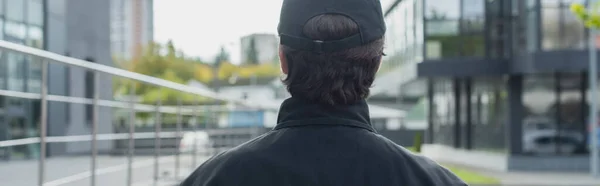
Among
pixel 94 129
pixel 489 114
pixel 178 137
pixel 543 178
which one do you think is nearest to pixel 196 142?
pixel 178 137

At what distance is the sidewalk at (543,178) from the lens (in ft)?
66.2

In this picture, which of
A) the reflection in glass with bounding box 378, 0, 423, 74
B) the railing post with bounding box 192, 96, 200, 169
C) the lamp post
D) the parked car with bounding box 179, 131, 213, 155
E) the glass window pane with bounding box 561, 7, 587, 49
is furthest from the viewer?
the reflection in glass with bounding box 378, 0, 423, 74

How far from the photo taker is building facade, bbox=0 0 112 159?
440 centimetres

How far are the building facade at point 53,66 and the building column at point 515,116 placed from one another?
12938 mm

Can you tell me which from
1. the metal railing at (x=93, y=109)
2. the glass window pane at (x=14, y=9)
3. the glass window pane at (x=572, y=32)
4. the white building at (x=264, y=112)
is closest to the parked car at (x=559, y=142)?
the glass window pane at (x=572, y=32)

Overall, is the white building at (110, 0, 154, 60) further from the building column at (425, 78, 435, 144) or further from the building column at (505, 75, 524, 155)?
the building column at (505, 75, 524, 155)

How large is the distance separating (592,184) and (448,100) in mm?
14470

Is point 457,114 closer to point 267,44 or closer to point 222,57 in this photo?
point 267,44

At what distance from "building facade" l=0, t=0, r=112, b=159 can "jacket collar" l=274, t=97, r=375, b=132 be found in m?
2.03

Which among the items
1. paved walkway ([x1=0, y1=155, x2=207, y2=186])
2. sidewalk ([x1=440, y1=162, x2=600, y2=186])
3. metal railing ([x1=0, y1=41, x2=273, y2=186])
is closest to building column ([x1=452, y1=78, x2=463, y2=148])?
sidewalk ([x1=440, y1=162, x2=600, y2=186])

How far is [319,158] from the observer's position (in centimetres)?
169

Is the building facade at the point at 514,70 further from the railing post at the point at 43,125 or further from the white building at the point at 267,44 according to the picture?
the railing post at the point at 43,125

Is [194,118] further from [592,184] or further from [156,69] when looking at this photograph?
[156,69]

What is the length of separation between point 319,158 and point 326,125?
8 cm
